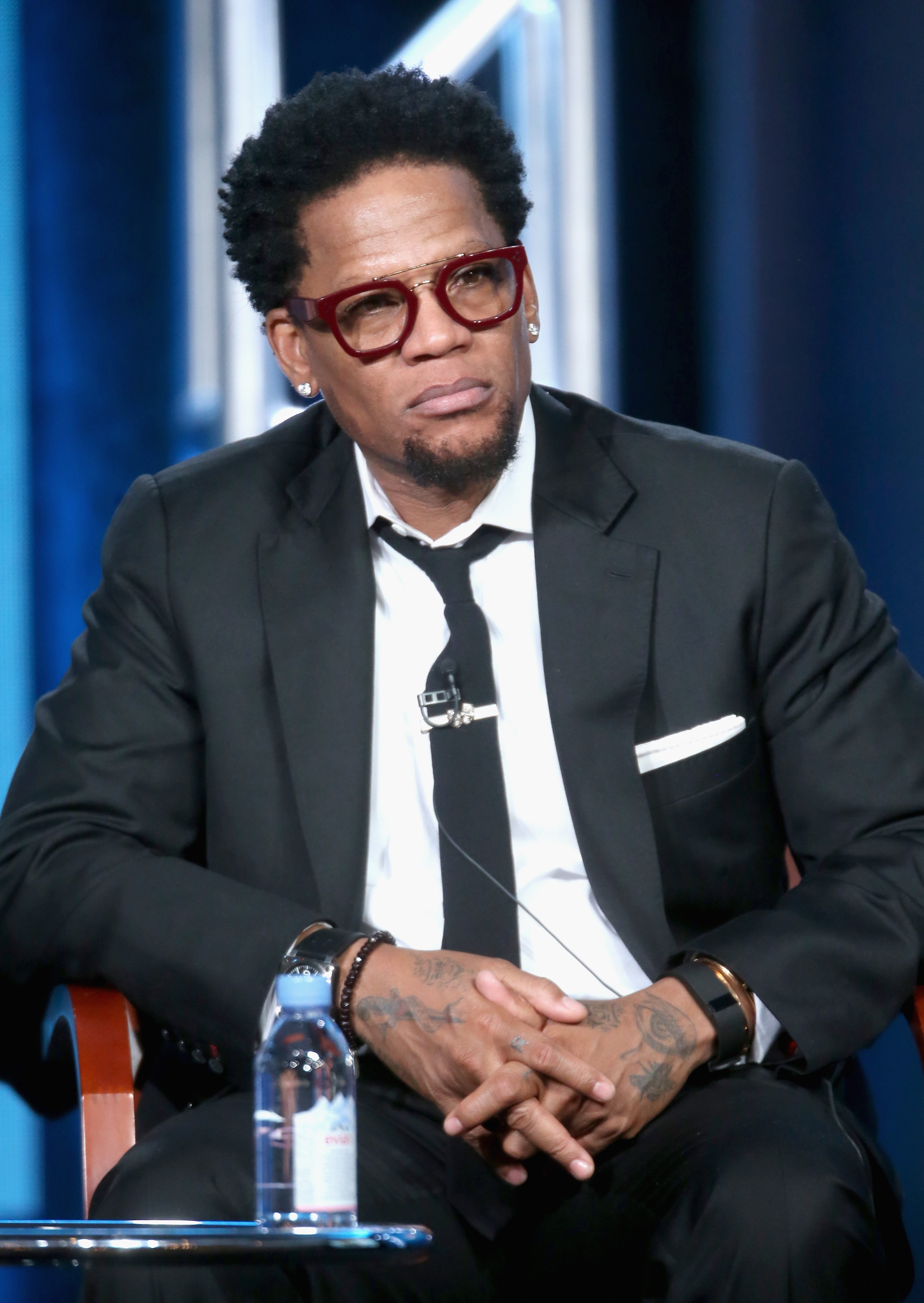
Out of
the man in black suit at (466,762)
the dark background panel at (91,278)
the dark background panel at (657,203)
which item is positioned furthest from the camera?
the dark background panel at (657,203)

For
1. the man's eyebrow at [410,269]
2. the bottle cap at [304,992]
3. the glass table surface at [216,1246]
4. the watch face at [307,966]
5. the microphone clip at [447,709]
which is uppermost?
the man's eyebrow at [410,269]

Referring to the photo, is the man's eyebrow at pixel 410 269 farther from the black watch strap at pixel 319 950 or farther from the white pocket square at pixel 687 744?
the black watch strap at pixel 319 950

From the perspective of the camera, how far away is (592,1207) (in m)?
1.58

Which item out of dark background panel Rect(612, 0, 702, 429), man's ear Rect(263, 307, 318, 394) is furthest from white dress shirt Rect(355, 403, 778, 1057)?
dark background panel Rect(612, 0, 702, 429)

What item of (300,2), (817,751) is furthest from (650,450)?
(300,2)

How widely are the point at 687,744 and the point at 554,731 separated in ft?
0.53

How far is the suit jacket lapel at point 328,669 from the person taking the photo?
1811 millimetres

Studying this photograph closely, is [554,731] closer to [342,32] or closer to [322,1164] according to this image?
[322,1164]

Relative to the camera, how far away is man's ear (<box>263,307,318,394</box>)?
2090mm

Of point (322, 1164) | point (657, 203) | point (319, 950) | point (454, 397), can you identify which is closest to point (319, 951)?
point (319, 950)

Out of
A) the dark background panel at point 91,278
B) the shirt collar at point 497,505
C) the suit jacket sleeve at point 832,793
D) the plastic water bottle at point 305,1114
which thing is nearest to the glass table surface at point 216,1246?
the plastic water bottle at point 305,1114

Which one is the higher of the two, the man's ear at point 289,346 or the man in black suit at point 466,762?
the man's ear at point 289,346

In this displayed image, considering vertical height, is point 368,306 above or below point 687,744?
above

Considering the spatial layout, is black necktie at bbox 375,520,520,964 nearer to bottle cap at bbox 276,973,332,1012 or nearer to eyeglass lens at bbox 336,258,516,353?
eyeglass lens at bbox 336,258,516,353
